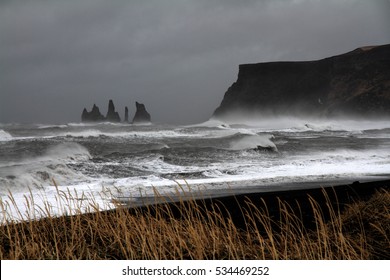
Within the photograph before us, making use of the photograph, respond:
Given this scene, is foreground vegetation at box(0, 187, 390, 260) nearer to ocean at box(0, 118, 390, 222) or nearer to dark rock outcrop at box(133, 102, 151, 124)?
ocean at box(0, 118, 390, 222)

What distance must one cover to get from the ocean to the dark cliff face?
0.56 feet

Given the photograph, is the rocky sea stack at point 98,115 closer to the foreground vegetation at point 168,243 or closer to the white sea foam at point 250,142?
the foreground vegetation at point 168,243

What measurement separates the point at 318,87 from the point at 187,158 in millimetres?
1767

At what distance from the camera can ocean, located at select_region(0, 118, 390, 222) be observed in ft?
17.5

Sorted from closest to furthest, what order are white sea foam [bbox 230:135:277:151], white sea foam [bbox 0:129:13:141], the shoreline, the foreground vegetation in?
the foreground vegetation → white sea foam [bbox 0:129:13:141] → the shoreline → white sea foam [bbox 230:135:277:151]

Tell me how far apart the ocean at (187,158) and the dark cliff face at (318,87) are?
17cm

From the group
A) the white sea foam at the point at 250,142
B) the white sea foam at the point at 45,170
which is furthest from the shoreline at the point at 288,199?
the white sea foam at the point at 45,170

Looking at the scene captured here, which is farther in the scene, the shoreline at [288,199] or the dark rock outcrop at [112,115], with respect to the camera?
the shoreline at [288,199]

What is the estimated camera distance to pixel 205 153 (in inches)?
248

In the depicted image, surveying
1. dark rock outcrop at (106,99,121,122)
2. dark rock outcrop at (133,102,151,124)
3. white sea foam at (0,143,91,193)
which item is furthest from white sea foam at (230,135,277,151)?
white sea foam at (0,143,91,193)

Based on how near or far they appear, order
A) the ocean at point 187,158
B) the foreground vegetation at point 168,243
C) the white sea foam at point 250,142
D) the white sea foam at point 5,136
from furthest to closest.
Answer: the white sea foam at point 250,142 < the ocean at point 187,158 < the white sea foam at point 5,136 < the foreground vegetation at point 168,243

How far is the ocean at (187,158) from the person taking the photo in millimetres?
5328
